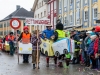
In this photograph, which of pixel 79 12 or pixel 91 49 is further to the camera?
pixel 79 12

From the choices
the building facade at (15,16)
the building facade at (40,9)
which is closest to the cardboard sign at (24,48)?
the building facade at (40,9)

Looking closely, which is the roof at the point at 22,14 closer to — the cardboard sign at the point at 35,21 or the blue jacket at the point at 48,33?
the cardboard sign at the point at 35,21

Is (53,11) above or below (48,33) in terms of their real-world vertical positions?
above

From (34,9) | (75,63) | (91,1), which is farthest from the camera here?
(34,9)

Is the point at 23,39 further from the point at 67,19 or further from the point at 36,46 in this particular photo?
the point at 67,19

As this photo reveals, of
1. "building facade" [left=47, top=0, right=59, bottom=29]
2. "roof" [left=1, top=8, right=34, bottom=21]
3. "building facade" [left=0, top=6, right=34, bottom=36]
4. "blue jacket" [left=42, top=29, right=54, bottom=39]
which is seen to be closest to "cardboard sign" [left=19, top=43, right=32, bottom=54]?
"blue jacket" [left=42, top=29, right=54, bottom=39]

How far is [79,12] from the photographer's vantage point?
40.5 metres

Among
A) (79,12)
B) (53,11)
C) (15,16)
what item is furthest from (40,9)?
(15,16)

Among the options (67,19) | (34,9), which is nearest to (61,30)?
(67,19)

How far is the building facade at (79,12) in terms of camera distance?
3631 cm

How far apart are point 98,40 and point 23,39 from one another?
15.6 ft

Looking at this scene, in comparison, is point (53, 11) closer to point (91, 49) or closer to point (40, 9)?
point (40, 9)

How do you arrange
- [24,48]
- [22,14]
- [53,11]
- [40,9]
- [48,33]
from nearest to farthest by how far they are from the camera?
1. [48,33]
2. [24,48]
3. [53,11]
4. [40,9]
5. [22,14]

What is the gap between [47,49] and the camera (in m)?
13.7
